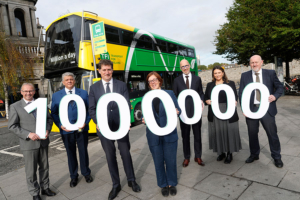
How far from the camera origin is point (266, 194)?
7.89 ft

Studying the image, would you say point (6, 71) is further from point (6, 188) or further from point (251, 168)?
point (251, 168)

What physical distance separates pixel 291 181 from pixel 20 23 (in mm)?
29567

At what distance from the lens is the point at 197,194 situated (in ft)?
8.52

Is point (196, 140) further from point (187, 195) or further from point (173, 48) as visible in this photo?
point (173, 48)

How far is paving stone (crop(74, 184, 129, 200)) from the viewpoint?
2.80 m

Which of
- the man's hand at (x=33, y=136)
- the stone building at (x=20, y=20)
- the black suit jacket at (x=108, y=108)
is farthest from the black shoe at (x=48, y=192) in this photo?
the stone building at (x=20, y=20)

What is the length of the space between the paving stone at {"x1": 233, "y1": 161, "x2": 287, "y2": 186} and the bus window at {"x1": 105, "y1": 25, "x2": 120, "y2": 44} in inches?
238

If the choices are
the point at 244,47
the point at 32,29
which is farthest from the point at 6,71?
the point at 244,47

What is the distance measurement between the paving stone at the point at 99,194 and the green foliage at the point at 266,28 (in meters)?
11.0

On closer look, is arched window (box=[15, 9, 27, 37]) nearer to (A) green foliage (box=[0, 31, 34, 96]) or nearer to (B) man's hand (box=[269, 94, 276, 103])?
(A) green foliage (box=[0, 31, 34, 96])

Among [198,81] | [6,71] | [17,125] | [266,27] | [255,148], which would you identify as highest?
[266,27]

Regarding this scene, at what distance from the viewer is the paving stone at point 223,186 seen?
2527mm

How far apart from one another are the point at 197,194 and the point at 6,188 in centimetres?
329

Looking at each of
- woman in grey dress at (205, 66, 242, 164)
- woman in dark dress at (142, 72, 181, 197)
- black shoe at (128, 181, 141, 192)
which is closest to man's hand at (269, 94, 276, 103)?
woman in grey dress at (205, 66, 242, 164)
